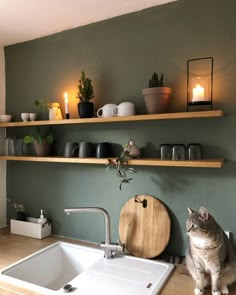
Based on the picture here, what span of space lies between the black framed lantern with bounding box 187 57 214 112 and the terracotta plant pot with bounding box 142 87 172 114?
0.13 metres

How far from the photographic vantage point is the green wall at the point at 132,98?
1480mm

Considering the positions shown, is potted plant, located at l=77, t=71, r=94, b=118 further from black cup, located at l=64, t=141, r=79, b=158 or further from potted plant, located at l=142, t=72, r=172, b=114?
potted plant, located at l=142, t=72, r=172, b=114

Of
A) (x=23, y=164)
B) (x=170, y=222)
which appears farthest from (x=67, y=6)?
(x=170, y=222)

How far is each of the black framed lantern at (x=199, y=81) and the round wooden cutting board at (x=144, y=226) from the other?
2.12 feet

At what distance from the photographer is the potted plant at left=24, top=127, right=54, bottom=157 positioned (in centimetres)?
194

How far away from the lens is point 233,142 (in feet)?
4.77

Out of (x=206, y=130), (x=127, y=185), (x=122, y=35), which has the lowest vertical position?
(x=127, y=185)

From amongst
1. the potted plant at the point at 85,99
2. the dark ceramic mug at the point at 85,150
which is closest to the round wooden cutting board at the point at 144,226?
the dark ceramic mug at the point at 85,150

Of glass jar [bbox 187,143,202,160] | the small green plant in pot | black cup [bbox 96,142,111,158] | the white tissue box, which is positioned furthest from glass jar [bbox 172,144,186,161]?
the white tissue box

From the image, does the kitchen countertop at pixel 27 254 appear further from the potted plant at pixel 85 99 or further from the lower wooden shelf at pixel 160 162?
the potted plant at pixel 85 99

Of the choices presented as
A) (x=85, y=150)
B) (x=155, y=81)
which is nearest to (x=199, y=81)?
(x=155, y=81)

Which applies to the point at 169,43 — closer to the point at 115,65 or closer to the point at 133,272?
the point at 115,65

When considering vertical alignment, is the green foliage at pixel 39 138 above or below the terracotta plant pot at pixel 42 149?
above

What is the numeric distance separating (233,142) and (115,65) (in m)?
0.90
